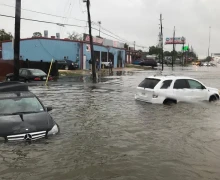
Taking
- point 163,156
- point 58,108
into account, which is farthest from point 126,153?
point 58,108

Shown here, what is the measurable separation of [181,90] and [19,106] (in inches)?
325

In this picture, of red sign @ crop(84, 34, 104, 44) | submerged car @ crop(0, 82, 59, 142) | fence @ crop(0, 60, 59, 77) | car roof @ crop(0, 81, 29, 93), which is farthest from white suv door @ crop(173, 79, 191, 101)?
red sign @ crop(84, 34, 104, 44)

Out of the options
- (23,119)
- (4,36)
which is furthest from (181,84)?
(4,36)

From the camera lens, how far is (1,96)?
974 centimetres

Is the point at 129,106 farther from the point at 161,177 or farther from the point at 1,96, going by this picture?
the point at 161,177

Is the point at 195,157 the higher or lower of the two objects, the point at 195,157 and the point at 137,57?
the lower

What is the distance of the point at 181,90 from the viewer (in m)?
15.2

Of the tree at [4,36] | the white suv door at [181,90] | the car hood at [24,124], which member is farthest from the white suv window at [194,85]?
the tree at [4,36]

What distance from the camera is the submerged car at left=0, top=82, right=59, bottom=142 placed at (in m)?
8.05

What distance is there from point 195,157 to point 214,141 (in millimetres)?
1681

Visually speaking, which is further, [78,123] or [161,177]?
[78,123]

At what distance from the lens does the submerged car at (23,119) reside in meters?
8.05

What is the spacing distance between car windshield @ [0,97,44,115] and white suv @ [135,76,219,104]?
6.47m

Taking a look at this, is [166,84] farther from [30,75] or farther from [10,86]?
[30,75]
